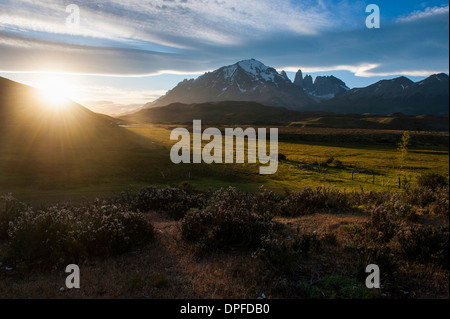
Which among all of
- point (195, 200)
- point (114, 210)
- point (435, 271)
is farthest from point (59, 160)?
point (435, 271)

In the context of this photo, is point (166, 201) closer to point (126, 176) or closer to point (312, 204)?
point (312, 204)

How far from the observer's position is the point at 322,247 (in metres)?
8.69

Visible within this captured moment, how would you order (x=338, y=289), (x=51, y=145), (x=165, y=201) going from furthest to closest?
(x=51, y=145), (x=165, y=201), (x=338, y=289)

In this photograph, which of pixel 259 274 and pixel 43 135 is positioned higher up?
pixel 43 135

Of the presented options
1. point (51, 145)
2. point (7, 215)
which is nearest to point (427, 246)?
point (7, 215)

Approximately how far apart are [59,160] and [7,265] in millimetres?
30766

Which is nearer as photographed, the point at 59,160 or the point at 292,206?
the point at 292,206

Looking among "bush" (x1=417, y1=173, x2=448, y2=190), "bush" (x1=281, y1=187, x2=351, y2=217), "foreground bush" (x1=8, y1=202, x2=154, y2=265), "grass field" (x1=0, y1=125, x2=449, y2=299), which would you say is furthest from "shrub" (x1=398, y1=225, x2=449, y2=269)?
"bush" (x1=417, y1=173, x2=448, y2=190)

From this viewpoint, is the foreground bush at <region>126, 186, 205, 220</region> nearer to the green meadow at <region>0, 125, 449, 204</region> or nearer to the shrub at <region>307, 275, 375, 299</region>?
the green meadow at <region>0, 125, 449, 204</region>

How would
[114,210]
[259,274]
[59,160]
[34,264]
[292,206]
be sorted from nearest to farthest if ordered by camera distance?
[259,274] → [34,264] → [114,210] → [292,206] → [59,160]

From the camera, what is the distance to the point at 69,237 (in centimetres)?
816

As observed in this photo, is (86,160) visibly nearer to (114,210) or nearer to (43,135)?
(43,135)

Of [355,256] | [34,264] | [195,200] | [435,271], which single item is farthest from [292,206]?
[34,264]
